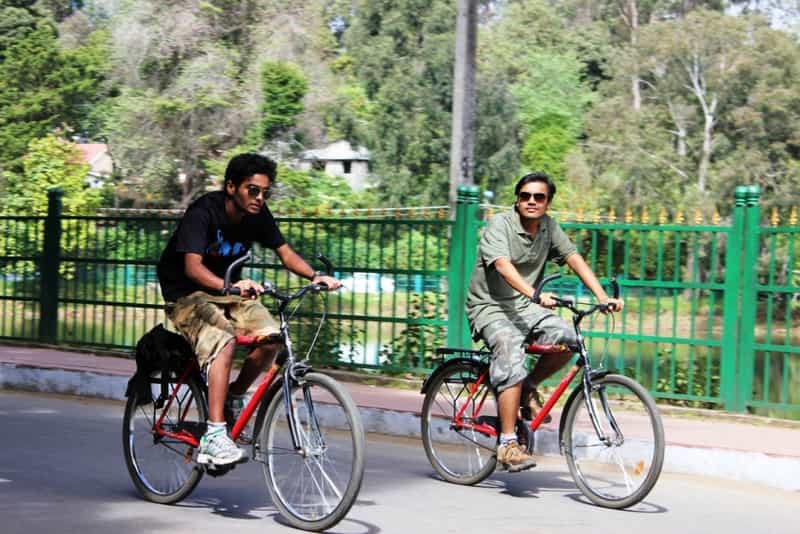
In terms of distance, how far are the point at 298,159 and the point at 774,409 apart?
3708 centimetres

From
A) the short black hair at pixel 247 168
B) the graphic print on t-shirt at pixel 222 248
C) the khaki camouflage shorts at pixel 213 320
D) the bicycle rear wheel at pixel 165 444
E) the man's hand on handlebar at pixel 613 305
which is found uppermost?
the short black hair at pixel 247 168

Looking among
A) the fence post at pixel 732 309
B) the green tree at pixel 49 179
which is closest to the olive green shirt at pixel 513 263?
the fence post at pixel 732 309

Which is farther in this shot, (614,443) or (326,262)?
(614,443)

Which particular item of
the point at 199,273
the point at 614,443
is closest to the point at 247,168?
the point at 199,273

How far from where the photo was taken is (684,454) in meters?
8.62

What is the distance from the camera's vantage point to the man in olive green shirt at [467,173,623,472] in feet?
23.5

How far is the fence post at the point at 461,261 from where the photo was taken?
11.4 m

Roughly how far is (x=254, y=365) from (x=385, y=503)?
3.57 feet

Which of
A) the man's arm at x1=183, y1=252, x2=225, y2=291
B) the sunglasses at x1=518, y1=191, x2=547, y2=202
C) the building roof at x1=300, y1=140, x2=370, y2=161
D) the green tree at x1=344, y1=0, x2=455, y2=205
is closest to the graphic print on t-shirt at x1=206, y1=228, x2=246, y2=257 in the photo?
the man's arm at x1=183, y1=252, x2=225, y2=291

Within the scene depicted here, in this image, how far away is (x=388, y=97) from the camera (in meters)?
52.3

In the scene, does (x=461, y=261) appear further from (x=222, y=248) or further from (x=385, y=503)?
(x=222, y=248)

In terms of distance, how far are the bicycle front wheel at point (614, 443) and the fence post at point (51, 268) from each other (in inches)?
322

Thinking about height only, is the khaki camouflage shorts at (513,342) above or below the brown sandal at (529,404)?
above

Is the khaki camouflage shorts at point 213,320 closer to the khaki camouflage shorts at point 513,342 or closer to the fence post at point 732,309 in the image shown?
the khaki camouflage shorts at point 513,342
